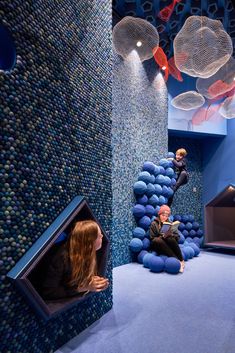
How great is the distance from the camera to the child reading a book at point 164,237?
4.36 metres

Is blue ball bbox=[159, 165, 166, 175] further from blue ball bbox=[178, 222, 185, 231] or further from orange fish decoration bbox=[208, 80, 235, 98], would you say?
orange fish decoration bbox=[208, 80, 235, 98]

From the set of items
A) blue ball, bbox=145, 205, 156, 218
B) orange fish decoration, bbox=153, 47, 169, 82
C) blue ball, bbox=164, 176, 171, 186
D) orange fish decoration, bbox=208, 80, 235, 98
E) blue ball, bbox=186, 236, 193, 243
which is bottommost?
blue ball, bbox=186, 236, 193, 243

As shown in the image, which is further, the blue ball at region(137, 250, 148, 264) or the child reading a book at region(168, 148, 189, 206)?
the child reading a book at region(168, 148, 189, 206)

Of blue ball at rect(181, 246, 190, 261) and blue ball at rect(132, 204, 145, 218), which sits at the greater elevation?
blue ball at rect(132, 204, 145, 218)

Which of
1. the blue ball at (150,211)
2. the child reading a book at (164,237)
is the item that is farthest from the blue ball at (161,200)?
the child reading a book at (164,237)

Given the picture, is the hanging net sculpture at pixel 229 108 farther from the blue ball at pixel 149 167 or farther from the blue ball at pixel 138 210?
the blue ball at pixel 138 210

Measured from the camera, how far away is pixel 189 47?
3105mm

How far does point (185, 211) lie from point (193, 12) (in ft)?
14.5

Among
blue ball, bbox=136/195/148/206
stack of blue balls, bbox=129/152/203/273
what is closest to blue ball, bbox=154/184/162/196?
stack of blue balls, bbox=129/152/203/273

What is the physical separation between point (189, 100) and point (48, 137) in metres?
3.74

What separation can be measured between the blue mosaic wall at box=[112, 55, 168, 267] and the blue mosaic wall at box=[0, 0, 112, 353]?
6.44ft

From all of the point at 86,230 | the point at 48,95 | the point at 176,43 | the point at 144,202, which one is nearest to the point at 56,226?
the point at 86,230

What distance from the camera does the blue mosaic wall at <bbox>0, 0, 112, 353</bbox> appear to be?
1613mm

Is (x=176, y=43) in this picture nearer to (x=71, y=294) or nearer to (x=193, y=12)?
(x=193, y=12)
